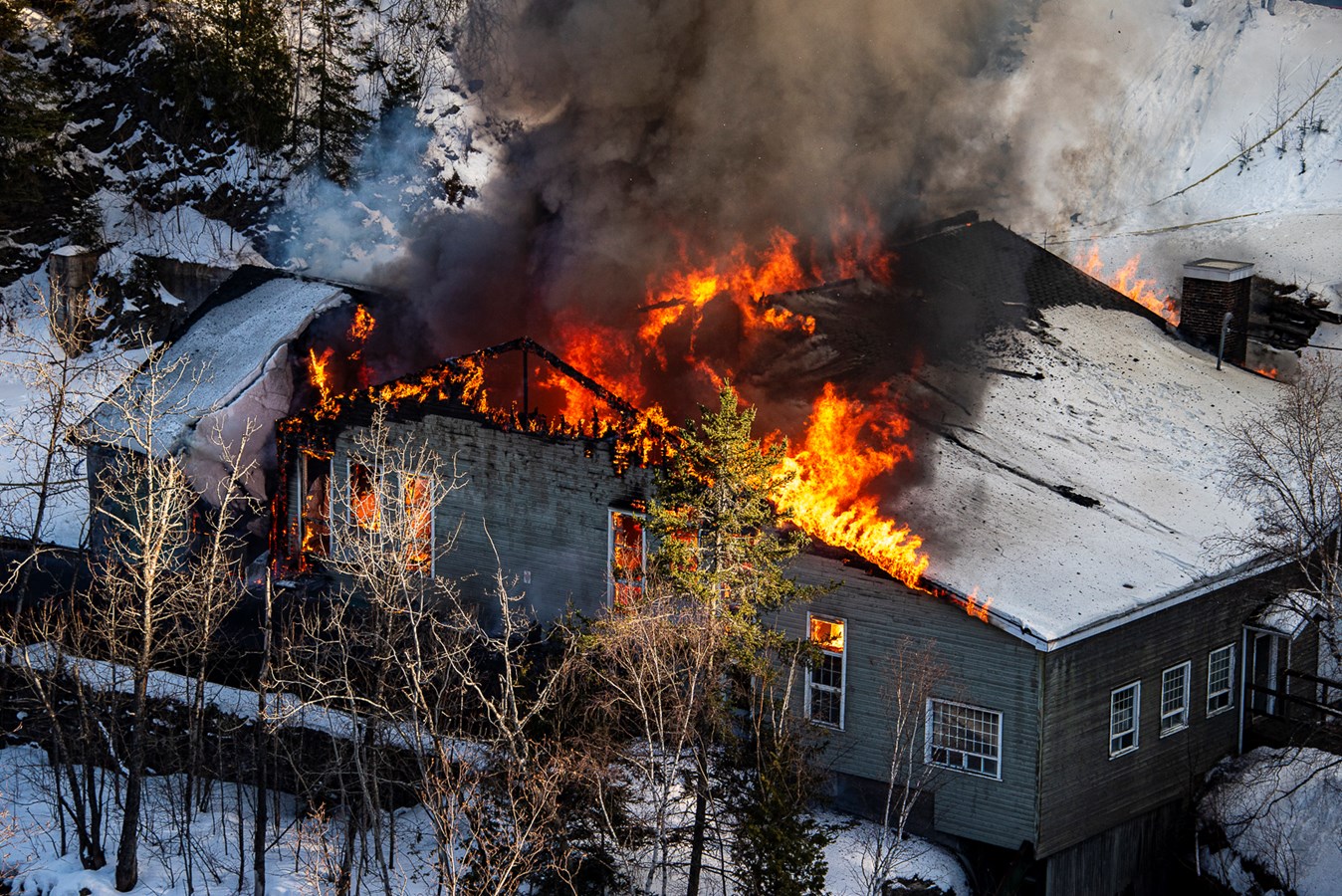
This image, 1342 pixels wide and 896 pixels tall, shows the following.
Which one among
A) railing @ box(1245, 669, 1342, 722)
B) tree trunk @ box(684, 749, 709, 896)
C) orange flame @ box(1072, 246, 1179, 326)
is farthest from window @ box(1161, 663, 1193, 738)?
orange flame @ box(1072, 246, 1179, 326)

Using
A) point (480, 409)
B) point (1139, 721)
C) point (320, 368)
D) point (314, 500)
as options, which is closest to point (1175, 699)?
point (1139, 721)

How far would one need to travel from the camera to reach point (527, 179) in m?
30.2

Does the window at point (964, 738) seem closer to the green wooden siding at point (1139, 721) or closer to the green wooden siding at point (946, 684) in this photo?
the green wooden siding at point (946, 684)

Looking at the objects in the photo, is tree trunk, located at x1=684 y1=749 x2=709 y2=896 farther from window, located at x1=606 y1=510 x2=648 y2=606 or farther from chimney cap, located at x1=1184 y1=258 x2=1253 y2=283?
chimney cap, located at x1=1184 y1=258 x2=1253 y2=283

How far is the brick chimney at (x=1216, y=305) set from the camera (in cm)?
2862

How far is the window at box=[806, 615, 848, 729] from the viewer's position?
68.1ft

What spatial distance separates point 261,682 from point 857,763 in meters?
7.78

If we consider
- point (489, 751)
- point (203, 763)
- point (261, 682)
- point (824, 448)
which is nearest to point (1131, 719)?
point (824, 448)

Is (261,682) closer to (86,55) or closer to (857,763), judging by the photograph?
(857,763)

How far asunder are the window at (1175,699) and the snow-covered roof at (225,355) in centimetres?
1498

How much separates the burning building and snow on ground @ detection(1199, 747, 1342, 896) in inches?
25.4

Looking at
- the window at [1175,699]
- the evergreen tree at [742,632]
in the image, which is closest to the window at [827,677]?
the evergreen tree at [742,632]

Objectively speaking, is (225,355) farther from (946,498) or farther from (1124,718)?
(1124,718)

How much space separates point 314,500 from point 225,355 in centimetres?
379
